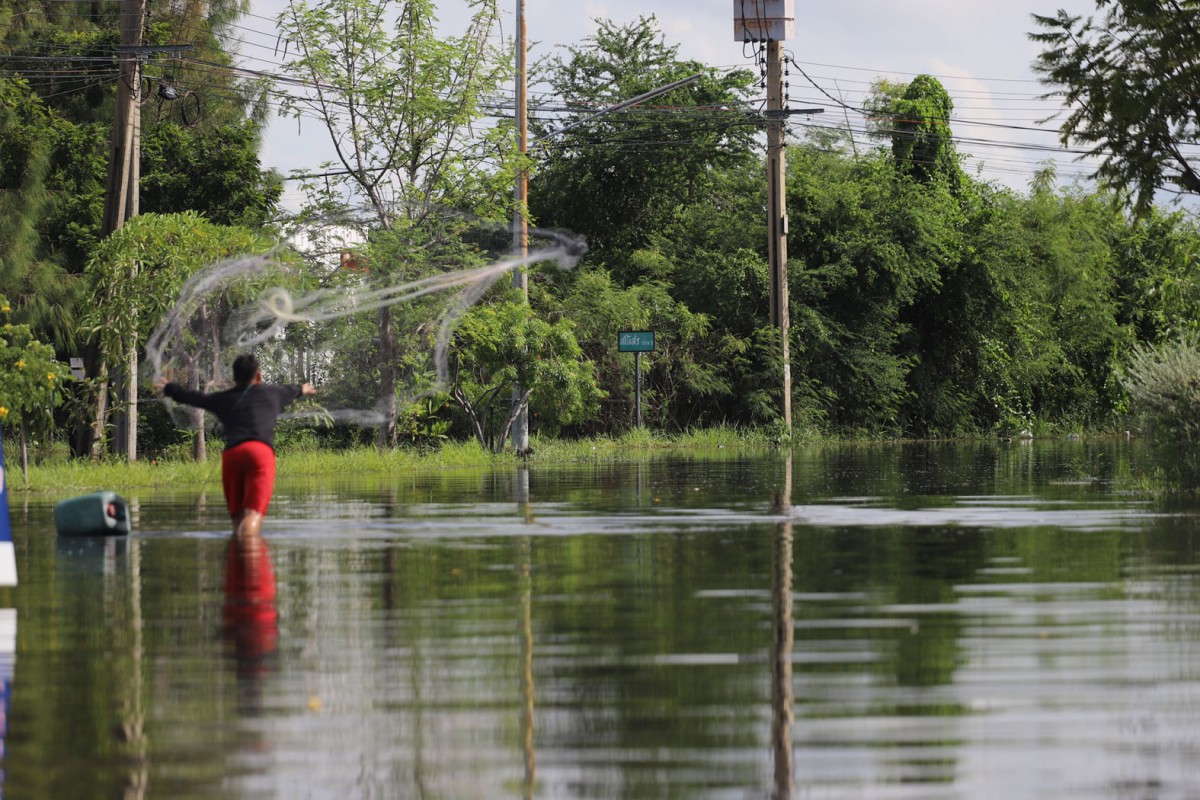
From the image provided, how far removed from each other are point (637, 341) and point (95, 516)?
28.8m

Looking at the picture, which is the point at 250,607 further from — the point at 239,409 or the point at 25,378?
the point at 25,378

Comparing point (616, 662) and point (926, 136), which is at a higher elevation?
point (926, 136)

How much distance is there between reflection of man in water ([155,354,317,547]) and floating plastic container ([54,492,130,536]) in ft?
3.86

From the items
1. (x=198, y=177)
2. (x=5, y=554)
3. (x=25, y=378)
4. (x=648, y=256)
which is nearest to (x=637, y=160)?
(x=648, y=256)

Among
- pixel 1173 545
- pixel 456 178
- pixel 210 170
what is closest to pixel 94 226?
pixel 210 170

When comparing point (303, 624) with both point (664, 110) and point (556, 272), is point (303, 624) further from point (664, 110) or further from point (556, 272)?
point (664, 110)

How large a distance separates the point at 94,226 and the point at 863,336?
23.4m

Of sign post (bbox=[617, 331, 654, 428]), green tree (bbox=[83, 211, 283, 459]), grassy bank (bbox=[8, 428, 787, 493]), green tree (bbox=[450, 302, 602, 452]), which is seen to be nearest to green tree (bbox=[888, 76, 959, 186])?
grassy bank (bbox=[8, 428, 787, 493])

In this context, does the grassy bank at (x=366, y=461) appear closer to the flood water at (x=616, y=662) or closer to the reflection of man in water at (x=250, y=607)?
the flood water at (x=616, y=662)

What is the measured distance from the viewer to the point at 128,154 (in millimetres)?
32875

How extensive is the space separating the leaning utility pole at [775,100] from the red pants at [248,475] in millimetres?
32114

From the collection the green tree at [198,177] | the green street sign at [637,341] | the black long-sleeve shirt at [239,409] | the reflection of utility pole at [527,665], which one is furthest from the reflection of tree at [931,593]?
the green tree at [198,177]

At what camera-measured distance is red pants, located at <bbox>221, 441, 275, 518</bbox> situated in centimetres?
1752

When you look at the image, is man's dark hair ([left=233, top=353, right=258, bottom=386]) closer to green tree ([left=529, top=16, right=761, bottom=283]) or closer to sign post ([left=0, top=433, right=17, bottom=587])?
sign post ([left=0, top=433, right=17, bottom=587])
